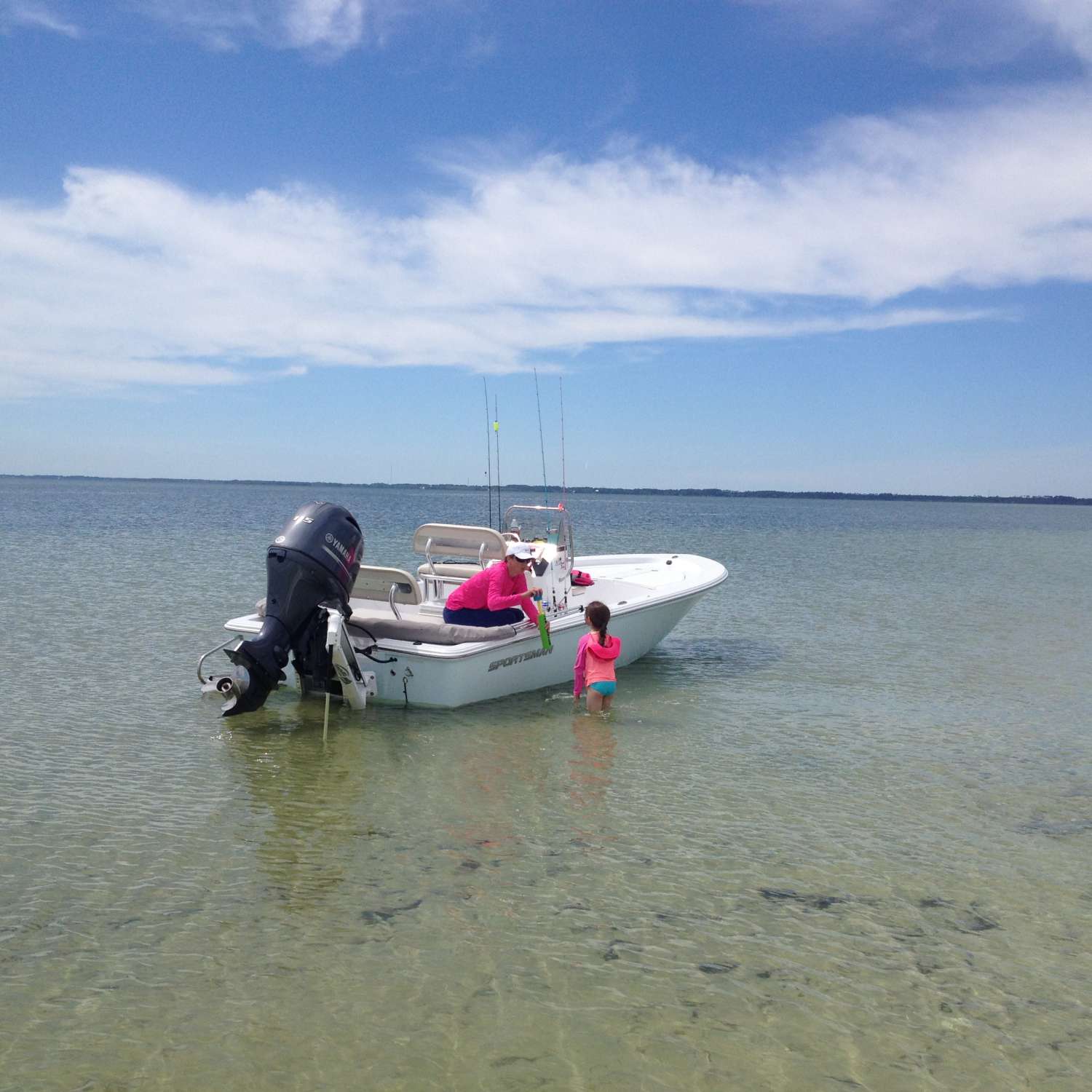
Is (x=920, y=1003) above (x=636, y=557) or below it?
below

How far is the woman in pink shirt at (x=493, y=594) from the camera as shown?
945 cm

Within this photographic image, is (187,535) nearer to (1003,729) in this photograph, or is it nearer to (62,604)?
(62,604)

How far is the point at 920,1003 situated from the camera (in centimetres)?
418

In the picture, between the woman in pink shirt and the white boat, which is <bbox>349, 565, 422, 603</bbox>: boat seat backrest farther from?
the woman in pink shirt

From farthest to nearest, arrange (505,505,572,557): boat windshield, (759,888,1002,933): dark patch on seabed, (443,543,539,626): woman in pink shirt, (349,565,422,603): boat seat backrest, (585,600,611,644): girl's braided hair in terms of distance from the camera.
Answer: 1. (505,505,572,557): boat windshield
2. (349,565,422,603): boat seat backrest
3. (443,543,539,626): woman in pink shirt
4. (585,600,611,644): girl's braided hair
5. (759,888,1002,933): dark patch on seabed

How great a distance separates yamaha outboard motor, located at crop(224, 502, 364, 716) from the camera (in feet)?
26.7

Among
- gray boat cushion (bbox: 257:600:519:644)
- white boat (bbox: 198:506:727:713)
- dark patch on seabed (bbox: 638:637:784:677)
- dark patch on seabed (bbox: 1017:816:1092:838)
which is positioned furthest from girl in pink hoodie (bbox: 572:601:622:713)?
dark patch on seabed (bbox: 1017:816:1092:838)

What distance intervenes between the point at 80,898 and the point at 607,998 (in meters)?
2.64

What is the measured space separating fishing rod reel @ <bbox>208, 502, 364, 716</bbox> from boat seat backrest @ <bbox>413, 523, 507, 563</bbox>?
1.86m

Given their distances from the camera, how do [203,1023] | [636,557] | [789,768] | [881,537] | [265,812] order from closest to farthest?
1. [203,1023]
2. [265,812]
3. [789,768]
4. [636,557]
5. [881,537]

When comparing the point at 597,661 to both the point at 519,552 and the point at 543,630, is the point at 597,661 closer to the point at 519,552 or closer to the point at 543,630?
the point at 543,630

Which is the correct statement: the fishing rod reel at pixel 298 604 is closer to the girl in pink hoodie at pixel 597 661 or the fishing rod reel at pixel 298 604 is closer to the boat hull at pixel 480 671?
the boat hull at pixel 480 671

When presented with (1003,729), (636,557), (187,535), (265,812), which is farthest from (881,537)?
(265,812)

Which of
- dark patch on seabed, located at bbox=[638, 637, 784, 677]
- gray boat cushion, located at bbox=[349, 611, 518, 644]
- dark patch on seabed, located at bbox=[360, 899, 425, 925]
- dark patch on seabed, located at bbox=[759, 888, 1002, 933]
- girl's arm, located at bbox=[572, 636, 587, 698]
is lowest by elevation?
dark patch on seabed, located at bbox=[638, 637, 784, 677]
